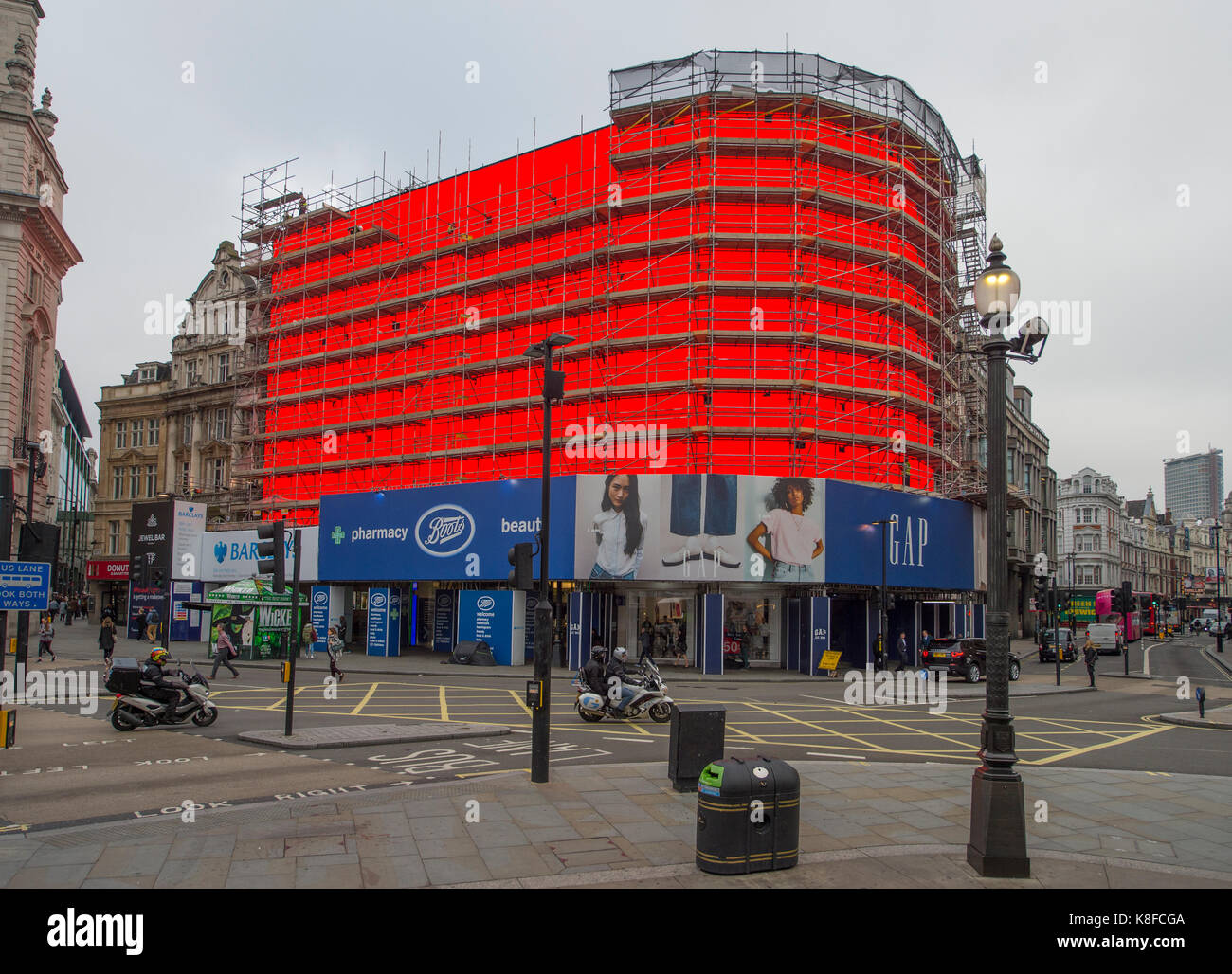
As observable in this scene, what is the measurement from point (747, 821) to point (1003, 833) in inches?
92.0

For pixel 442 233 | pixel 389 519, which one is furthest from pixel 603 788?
pixel 442 233

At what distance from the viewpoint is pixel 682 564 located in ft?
112

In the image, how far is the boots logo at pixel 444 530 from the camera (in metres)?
38.6

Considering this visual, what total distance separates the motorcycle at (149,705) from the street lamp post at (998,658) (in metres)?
14.7

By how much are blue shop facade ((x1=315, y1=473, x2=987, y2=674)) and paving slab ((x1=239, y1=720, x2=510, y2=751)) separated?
17.0 metres

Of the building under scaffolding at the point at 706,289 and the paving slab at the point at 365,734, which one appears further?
the building under scaffolding at the point at 706,289

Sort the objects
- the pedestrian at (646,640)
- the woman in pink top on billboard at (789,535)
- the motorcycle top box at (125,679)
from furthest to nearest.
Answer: the pedestrian at (646,640)
the woman in pink top on billboard at (789,535)
the motorcycle top box at (125,679)

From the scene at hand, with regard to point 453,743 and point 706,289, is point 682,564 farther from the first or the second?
point 453,743

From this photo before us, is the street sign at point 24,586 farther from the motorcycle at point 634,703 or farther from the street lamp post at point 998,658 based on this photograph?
the street lamp post at point 998,658

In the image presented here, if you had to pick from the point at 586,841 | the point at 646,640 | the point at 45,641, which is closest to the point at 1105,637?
the point at 646,640

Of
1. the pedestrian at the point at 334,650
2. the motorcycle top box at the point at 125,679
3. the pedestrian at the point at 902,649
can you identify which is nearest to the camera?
the motorcycle top box at the point at 125,679

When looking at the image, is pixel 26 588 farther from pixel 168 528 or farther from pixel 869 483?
pixel 168 528

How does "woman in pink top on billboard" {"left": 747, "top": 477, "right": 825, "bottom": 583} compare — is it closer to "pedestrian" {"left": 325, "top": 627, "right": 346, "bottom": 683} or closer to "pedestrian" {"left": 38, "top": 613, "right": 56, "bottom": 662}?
"pedestrian" {"left": 325, "top": 627, "right": 346, "bottom": 683}

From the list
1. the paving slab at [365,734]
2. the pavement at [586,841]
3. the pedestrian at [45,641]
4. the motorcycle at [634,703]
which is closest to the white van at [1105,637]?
the motorcycle at [634,703]
